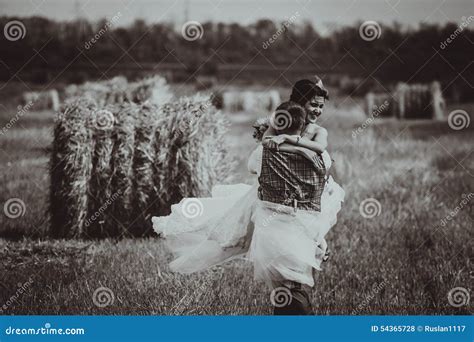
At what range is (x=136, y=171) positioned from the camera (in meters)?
3.93

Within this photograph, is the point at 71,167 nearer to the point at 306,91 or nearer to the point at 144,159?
the point at 144,159

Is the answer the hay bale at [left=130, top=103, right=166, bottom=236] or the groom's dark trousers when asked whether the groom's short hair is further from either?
the hay bale at [left=130, top=103, right=166, bottom=236]

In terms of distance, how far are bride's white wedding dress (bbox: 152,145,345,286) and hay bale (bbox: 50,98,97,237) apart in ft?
2.59

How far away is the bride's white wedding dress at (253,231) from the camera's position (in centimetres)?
279

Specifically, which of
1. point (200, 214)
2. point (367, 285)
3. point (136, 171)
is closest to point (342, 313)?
point (367, 285)

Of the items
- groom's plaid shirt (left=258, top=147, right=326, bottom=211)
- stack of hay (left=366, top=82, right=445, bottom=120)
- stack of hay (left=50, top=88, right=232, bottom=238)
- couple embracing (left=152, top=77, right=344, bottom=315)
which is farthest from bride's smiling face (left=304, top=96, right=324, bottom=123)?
stack of hay (left=366, top=82, right=445, bottom=120)

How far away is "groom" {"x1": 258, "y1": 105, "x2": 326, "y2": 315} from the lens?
2814mm

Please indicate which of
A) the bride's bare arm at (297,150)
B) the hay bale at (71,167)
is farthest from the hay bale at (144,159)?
the bride's bare arm at (297,150)

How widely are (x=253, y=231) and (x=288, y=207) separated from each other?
0.82 feet

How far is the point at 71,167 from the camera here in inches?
152

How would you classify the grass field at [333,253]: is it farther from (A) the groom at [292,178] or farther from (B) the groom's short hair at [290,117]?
(B) the groom's short hair at [290,117]

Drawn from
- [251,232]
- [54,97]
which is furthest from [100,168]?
[251,232]

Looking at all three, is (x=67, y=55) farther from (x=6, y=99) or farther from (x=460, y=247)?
(x=460, y=247)

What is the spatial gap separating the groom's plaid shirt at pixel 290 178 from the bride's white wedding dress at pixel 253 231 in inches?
1.5
